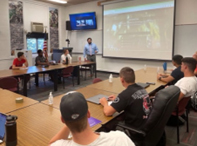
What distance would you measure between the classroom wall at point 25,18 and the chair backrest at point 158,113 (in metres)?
6.92

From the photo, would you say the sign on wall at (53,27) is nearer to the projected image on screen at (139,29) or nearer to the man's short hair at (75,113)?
the projected image on screen at (139,29)

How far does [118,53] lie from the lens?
749 cm

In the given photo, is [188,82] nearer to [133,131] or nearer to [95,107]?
[133,131]

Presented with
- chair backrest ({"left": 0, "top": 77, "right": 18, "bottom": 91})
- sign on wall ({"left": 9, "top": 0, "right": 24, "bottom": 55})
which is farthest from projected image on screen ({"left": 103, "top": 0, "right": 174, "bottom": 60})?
chair backrest ({"left": 0, "top": 77, "right": 18, "bottom": 91})

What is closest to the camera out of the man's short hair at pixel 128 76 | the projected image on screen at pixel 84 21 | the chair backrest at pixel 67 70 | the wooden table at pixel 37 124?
the wooden table at pixel 37 124

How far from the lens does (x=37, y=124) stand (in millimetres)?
1509

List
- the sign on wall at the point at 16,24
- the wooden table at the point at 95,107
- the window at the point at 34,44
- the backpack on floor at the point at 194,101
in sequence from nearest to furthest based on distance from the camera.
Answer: the wooden table at the point at 95,107 < the backpack on floor at the point at 194,101 < the sign on wall at the point at 16,24 < the window at the point at 34,44

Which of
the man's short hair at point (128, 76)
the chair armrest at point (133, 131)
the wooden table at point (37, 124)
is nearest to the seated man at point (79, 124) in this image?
the wooden table at point (37, 124)

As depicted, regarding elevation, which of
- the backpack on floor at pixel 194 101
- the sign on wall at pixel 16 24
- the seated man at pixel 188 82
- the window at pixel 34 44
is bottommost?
the backpack on floor at pixel 194 101

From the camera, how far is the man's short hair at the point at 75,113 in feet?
2.66

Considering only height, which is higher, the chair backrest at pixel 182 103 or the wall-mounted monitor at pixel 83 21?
the wall-mounted monitor at pixel 83 21

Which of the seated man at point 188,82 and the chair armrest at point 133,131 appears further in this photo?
the seated man at point 188,82

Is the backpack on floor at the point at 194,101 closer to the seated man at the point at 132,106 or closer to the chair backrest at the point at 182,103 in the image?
the chair backrest at the point at 182,103

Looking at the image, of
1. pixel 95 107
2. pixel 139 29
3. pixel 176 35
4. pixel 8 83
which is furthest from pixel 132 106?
pixel 139 29
